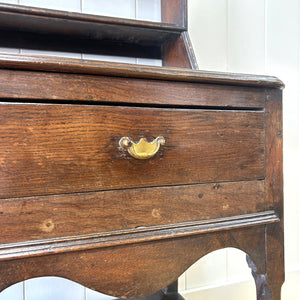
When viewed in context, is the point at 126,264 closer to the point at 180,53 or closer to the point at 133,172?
the point at 133,172

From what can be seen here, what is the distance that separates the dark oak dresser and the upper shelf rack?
24 cm

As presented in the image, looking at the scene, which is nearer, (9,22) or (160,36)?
(9,22)

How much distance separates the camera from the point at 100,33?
0.80 metres

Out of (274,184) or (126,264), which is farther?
(274,184)

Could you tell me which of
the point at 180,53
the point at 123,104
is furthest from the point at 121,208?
the point at 180,53

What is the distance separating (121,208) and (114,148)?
0.32 feet

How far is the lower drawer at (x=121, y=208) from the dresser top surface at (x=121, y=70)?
185 mm

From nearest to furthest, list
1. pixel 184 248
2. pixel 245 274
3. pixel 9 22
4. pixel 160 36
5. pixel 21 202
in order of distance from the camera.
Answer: pixel 21 202, pixel 184 248, pixel 9 22, pixel 160 36, pixel 245 274

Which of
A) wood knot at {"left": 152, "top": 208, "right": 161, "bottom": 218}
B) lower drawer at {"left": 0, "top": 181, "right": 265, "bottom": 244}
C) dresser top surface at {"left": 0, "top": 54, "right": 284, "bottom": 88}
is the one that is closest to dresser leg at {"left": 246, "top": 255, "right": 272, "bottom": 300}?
lower drawer at {"left": 0, "top": 181, "right": 265, "bottom": 244}

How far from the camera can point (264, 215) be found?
1.90 ft

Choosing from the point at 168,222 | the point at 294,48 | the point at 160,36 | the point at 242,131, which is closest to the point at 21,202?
the point at 168,222

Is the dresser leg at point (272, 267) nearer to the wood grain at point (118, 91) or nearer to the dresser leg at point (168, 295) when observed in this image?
the wood grain at point (118, 91)

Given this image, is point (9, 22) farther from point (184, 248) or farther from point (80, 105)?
point (184, 248)

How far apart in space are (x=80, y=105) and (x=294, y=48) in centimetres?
109
